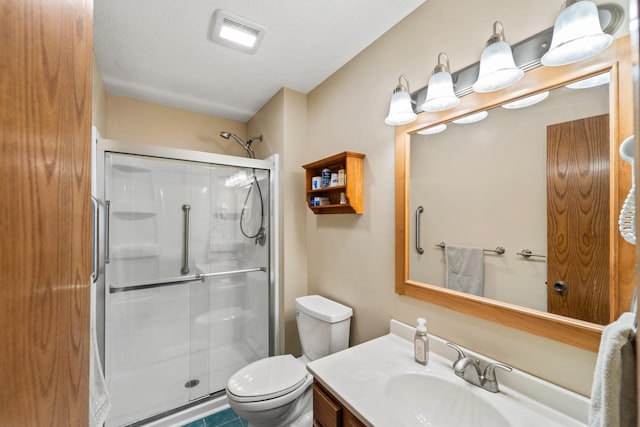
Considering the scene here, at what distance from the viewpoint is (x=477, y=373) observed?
38.1 inches

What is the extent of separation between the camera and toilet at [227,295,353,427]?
53.6 inches

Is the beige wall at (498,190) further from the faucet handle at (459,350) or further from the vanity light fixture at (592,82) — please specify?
the faucet handle at (459,350)

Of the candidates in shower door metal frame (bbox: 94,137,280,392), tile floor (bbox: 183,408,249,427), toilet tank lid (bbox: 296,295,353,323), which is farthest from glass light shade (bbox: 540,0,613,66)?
tile floor (bbox: 183,408,249,427)

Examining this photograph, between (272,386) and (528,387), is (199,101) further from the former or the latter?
(528,387)

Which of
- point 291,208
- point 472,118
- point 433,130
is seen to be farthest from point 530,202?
point 291,208

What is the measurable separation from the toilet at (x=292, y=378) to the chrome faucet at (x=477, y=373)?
71 cm

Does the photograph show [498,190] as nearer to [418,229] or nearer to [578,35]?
[418,229]

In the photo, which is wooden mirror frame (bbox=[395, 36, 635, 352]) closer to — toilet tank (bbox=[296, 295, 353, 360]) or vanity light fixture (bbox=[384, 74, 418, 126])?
vanity light fixture (bbox=[384, 74, 418, 126])

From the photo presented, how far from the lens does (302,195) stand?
2.18 m

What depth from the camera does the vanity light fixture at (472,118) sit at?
104cm

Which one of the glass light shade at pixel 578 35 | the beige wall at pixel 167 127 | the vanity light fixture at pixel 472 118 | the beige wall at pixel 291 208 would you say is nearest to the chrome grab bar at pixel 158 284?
the beige wall at pixel 291 208

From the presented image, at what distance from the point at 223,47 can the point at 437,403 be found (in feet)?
7.04

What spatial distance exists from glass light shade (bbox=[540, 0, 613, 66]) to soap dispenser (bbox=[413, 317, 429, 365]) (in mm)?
1044

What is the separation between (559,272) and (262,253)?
1.90 meters
